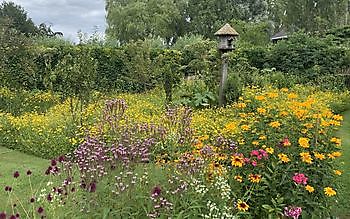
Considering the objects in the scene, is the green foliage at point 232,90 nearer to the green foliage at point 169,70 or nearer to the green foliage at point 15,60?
the green foliage at point 169,70

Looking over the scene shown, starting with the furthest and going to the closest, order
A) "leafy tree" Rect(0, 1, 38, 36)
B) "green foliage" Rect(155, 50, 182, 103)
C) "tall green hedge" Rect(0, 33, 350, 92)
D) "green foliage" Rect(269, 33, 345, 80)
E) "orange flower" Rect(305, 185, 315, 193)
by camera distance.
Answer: "leafy tree" Rect(0, 1, 38, 36) < "green foliage" Rect(269, 33, 345, 80) < "tall green hedge" Rect(0, 33, 350, 92) < "green foliage" Rect(155, 50, 182, 103) < "orange flower" Rect(305, 185, 315, 193)

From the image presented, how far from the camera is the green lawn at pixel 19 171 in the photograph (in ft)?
15.3

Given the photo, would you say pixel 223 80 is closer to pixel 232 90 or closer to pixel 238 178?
pixel 232 90

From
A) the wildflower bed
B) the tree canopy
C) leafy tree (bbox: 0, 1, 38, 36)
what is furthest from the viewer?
leafy tree (bbox: 0, 1, 38, 36)

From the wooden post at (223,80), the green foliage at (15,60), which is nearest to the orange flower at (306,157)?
the wooden post at (223,80)

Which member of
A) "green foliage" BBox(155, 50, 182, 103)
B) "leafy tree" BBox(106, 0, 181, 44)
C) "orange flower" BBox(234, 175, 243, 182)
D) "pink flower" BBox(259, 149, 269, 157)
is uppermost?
"leafy tree" BBox(106, 0, 181, 44)

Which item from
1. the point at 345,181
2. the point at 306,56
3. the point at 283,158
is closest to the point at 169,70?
the point at 345,181

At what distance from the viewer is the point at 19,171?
5746 millimetres

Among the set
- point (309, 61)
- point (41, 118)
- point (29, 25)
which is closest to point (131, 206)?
point (41, 118)

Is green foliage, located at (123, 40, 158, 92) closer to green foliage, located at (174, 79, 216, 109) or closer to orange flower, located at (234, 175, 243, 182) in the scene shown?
green foliage, located at (174, 79, 216, 109)

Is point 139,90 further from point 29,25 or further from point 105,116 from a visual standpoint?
point 29,25

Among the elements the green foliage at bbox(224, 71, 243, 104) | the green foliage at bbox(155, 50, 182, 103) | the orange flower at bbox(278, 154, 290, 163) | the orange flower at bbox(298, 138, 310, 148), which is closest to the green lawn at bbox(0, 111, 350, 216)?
the orange flower at bbox(298, 138, 310, 148)

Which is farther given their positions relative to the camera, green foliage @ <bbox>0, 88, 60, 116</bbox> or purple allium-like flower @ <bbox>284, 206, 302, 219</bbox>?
green foliage @ <bbox>0, 88, 60, 116</bbox>

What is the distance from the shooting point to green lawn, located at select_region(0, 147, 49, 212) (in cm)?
465
